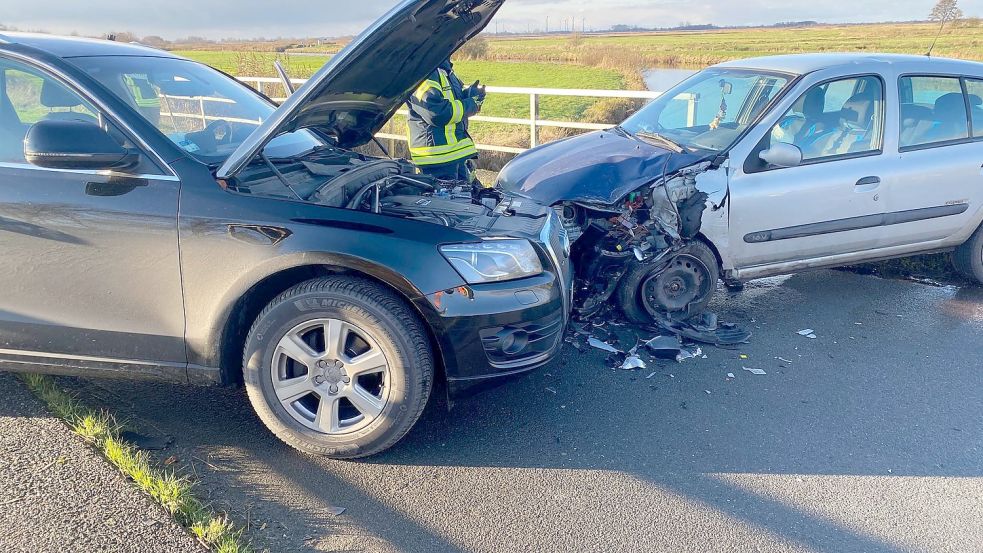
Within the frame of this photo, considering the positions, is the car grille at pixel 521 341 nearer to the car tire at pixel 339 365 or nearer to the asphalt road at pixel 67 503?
the car tire at pixel 339 365

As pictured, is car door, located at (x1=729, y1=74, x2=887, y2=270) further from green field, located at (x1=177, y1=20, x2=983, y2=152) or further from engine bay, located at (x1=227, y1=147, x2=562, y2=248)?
green field, located at (x1=177, y1=20, x2=983, y2=152)

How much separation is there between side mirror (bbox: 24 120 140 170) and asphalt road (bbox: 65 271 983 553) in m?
1.25

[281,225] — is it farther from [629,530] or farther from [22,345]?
[629,530]

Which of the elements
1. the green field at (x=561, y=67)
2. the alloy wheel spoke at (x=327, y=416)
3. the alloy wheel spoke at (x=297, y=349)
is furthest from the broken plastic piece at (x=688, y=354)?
the green field at (x=561, y=67)

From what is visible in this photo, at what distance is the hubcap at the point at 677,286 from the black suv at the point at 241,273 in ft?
5.30

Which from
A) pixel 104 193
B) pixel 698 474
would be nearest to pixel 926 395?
pixel 698 474

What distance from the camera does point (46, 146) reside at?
277 centimetres

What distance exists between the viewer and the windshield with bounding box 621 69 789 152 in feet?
16.3

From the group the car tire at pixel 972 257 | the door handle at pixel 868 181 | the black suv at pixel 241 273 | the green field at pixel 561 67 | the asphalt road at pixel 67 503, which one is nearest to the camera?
the asphalt road at pixel 67 503

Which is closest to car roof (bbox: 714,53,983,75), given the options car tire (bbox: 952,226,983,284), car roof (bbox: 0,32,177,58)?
car tire (bbox: 952,226,983,284)

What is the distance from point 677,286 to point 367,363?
2554 millimetres

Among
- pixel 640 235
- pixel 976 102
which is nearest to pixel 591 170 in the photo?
pixel 640 235

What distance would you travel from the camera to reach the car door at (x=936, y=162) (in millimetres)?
5020

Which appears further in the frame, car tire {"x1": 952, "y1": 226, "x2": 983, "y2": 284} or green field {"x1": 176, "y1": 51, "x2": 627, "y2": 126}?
green field {"x1": 176, "y1": 51, "x2": 627, "y2": 126}
